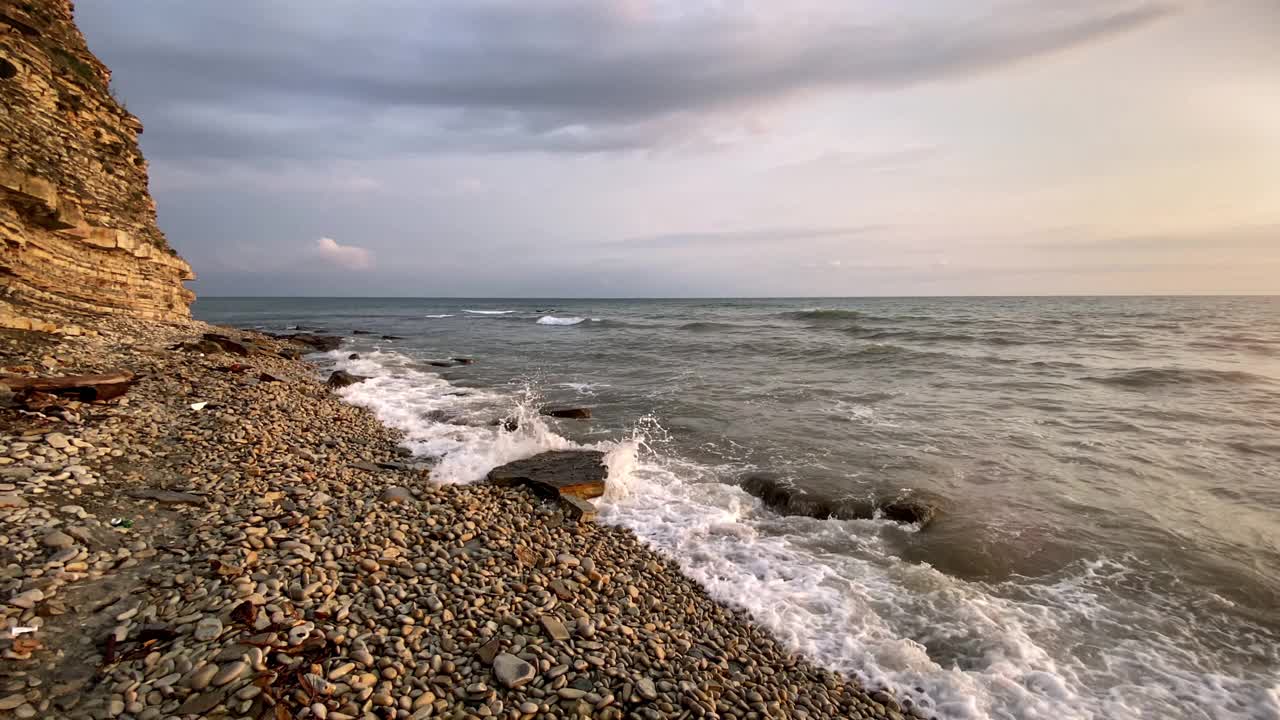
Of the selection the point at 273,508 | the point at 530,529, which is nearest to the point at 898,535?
the point at 530,529

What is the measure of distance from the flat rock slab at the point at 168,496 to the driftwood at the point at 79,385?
3501 mm

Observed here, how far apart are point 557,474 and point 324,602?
4.28m

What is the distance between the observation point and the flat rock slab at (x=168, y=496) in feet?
17.1

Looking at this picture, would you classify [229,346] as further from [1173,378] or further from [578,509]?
[1173,378]

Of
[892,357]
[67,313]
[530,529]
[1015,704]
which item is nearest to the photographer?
[1015,704]

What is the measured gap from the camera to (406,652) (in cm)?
367

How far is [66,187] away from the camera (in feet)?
44.6

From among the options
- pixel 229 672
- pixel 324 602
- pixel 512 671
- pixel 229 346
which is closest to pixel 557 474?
pixel 324 602

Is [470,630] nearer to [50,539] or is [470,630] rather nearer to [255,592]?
[255,592]

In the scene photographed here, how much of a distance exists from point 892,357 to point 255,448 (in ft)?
81.1

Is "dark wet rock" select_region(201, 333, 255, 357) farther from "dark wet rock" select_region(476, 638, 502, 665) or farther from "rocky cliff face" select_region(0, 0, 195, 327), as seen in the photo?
"dark wet rock" select_region(476, 638, 502, 665)

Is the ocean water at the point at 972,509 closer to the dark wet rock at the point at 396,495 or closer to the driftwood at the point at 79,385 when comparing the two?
the dark wet rock at the point at 396,495

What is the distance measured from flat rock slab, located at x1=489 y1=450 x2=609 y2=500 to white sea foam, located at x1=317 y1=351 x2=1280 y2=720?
0.28m

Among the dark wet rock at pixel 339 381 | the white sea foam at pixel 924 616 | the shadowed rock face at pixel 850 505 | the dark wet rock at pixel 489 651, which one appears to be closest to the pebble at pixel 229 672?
the dark wet rock at pixel 489 651
